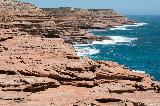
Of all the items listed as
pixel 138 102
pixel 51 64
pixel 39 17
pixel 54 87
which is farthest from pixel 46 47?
pixel 39 17

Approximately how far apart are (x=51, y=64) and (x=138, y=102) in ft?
34.6

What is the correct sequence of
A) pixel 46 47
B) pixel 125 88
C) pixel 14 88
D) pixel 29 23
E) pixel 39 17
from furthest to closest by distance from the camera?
pixel 39 17 → pixel 29 23 → pixel 46 47 → pixel 125 88 → pixel 14 88

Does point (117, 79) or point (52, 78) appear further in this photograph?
point (117, 79)

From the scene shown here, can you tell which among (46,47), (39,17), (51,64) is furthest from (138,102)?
(39,17)

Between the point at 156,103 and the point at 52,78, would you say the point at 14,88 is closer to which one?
the point at 52,78

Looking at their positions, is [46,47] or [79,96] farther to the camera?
[46,47]

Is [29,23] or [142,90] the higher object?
[29,23]

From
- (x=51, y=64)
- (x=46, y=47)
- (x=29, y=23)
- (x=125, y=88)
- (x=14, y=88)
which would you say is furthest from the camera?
(x=29, y=23)

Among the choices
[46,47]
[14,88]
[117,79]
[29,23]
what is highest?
[29,23]

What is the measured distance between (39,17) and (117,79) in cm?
11340

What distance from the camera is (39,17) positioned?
156 metres

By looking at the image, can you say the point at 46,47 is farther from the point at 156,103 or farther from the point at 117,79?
the point at 156,103

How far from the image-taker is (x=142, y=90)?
42938mm

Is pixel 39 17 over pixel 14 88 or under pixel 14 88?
over
